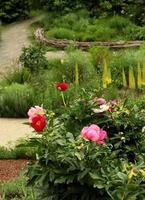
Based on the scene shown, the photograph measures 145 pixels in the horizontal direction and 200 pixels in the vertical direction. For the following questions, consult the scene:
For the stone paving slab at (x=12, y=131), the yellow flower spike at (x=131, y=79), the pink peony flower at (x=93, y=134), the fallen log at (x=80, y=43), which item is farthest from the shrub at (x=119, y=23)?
the pink peony flower at (x=93, y=134)

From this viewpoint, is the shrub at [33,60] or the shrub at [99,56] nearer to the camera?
the shrub at [33,60]

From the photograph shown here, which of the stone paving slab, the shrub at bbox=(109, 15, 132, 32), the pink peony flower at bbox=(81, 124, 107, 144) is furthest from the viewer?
the shrub at bbox=(109, 15, 132, 32)

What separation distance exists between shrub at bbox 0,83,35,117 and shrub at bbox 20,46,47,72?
172 centimetres

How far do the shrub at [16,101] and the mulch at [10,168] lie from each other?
2342 mm

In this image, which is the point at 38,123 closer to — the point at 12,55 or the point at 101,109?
the point at 101,109

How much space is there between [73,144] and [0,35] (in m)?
15.3

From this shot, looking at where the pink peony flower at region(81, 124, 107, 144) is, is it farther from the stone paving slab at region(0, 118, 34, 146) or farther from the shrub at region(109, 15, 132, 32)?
the shrub at region(109, 15, 132, 32)

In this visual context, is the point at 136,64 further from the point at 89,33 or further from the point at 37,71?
the point at 89,33

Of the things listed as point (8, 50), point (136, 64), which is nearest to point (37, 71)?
point (136, 64)

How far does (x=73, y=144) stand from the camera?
172 inches

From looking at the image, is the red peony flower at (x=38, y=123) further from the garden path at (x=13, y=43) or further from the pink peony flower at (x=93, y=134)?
the garden path at (x=13, y=43)

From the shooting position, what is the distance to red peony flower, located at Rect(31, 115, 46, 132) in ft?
A: 14.7

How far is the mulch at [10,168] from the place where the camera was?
678cm

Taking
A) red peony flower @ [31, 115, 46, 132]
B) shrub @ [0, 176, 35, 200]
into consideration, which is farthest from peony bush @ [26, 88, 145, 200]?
shrub @ [0, 176, 35, 200]
